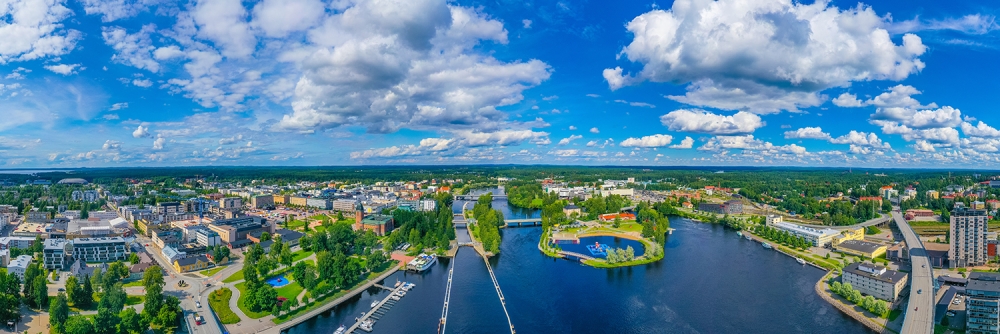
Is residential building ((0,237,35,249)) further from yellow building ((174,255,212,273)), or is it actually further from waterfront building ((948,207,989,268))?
waterfront building ((948,207,989,268))

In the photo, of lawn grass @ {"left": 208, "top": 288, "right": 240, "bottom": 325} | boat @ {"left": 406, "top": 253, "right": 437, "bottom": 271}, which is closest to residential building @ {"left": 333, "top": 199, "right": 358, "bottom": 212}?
boat @ {"left": 406, "top": 253, "right": 437, "bottom": 271}

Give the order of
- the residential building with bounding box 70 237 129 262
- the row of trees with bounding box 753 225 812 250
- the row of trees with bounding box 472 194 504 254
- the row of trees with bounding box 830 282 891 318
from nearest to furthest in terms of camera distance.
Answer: the row of trees with bounding box 830 282 891 318
the residential building with bounding box 70 237 129 262
the row of trees with bounding box 472 194 504 254
the row of trees with bounding box 753 225 812 250

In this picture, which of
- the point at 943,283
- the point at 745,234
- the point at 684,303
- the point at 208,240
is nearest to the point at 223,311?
the point at 208,240

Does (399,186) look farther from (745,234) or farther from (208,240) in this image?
(745,234)

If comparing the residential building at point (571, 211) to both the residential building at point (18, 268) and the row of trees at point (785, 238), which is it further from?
the residential building at point (18, 268)

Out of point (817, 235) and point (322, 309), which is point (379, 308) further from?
point (817, 235)

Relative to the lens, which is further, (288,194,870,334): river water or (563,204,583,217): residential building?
(563,204,583,217): residential building
